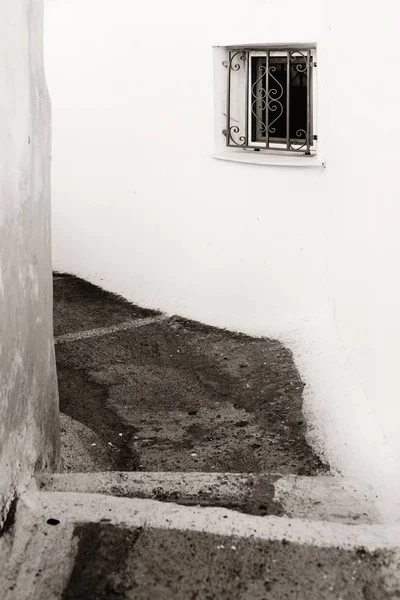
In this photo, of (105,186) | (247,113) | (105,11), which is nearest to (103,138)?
(105,186)

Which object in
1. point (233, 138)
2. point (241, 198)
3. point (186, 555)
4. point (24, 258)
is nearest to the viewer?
point (186, 555)

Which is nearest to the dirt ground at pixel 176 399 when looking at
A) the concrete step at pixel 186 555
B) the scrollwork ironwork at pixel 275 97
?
the concrete step at pixel 186 555

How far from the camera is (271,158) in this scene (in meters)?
6.09

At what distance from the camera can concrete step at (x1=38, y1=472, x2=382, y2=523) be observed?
123 inches

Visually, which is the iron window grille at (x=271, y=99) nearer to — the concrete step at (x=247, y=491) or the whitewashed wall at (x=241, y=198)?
the whitewashed wall at (x=241, y=198)

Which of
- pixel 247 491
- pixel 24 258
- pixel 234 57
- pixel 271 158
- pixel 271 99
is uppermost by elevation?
pixel 234 57

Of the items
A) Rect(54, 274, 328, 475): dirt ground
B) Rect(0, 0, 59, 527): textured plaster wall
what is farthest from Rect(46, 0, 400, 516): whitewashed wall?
Rect(0, 0, 59, 527): textured plaster wall

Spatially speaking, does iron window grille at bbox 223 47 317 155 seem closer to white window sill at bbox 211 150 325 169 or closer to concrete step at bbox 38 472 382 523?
white window sill at bbox 211 150 325 169

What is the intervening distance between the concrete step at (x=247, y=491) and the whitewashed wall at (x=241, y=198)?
0.25 metres

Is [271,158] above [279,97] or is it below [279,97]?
below

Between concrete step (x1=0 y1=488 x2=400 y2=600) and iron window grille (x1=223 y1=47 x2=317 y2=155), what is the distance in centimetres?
381

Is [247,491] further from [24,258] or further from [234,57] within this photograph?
[234,57]

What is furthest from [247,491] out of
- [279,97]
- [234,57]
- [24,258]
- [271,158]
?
[234,57]

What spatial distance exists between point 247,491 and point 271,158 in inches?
131
